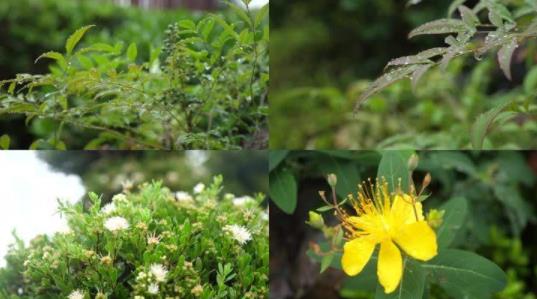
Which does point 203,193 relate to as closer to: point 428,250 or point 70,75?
point 70,75

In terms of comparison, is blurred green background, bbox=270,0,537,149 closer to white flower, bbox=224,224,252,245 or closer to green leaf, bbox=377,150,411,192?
green leaf, bbox=377,150,411,192

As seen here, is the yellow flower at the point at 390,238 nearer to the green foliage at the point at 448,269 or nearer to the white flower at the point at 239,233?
the green foliage at the point at 448,269

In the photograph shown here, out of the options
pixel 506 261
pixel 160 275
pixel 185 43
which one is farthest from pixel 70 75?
pixel 506 261

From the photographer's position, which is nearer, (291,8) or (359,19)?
(359,19)

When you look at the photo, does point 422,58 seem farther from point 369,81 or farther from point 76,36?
point 369,81

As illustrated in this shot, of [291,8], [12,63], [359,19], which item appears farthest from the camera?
[291,8]

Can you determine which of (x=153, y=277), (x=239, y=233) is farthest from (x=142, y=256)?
(x=239, y=233)
